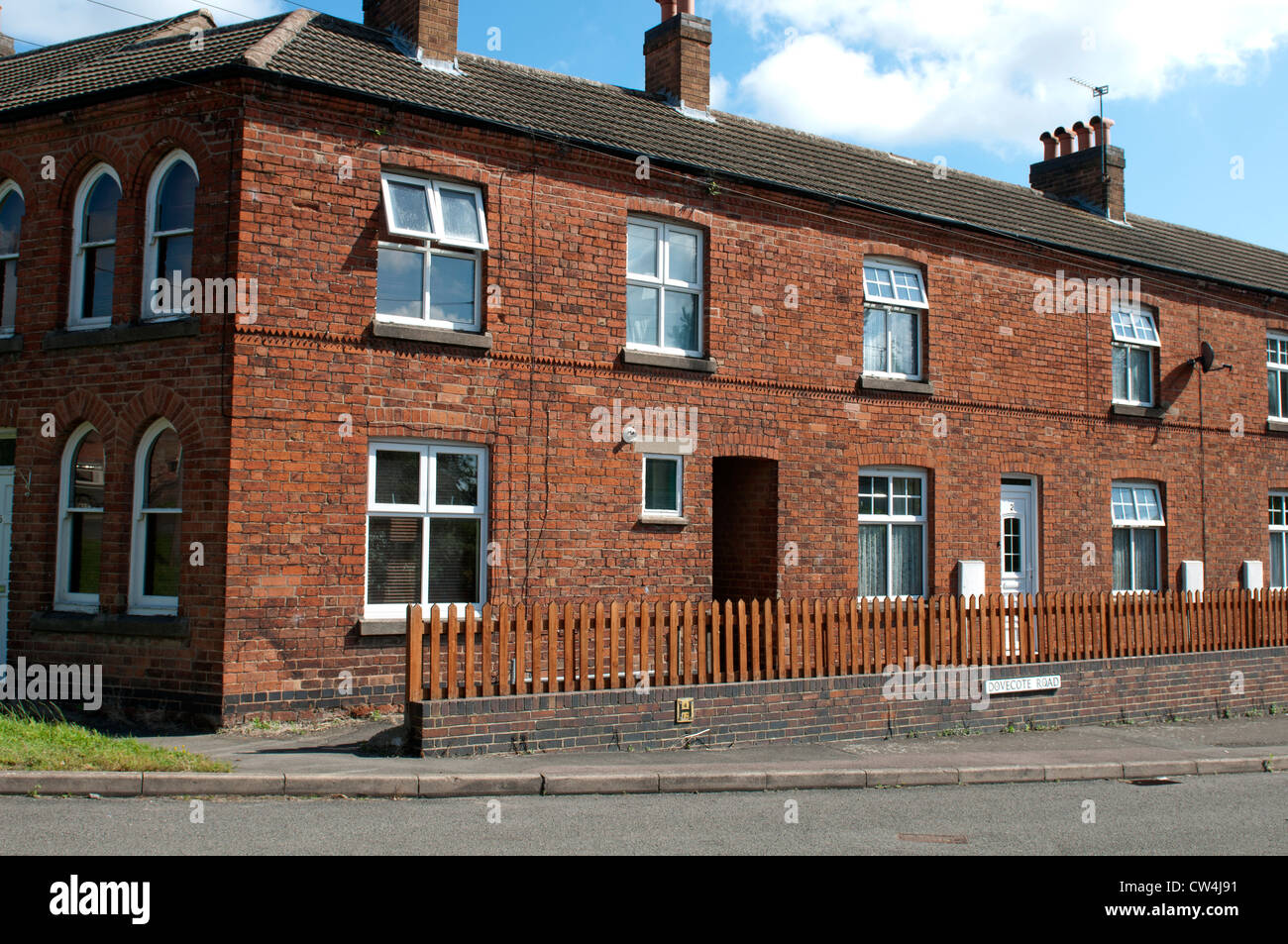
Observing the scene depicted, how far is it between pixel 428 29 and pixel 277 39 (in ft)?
7.29

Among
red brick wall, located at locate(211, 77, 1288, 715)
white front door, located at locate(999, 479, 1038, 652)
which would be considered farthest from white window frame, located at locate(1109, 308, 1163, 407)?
white front door, located at locate(999, 479, 1038, 652)

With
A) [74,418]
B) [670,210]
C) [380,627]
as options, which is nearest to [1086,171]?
[670,210]

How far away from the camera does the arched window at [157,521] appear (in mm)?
11547

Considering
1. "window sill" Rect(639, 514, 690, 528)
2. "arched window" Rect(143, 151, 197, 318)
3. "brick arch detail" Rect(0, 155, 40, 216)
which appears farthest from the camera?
"window sill" Rect(639, 514, 690, 528)

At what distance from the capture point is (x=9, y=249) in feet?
42.3

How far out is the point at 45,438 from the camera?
40.0 ft

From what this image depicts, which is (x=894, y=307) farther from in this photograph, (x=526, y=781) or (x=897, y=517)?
(x=526, y=781)

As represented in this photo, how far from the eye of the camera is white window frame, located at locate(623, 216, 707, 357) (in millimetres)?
13828

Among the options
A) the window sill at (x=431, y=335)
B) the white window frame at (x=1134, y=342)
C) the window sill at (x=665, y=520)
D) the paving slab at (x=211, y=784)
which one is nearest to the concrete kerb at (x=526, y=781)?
the paving slab at (x=211, y=784)

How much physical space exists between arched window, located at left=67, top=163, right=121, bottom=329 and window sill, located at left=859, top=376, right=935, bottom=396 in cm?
918

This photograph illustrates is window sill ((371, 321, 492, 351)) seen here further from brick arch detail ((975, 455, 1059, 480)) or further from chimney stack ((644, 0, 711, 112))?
brick arch detail ((975, 455, 1059, 480))

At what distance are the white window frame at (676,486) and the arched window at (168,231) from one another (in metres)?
5.37
